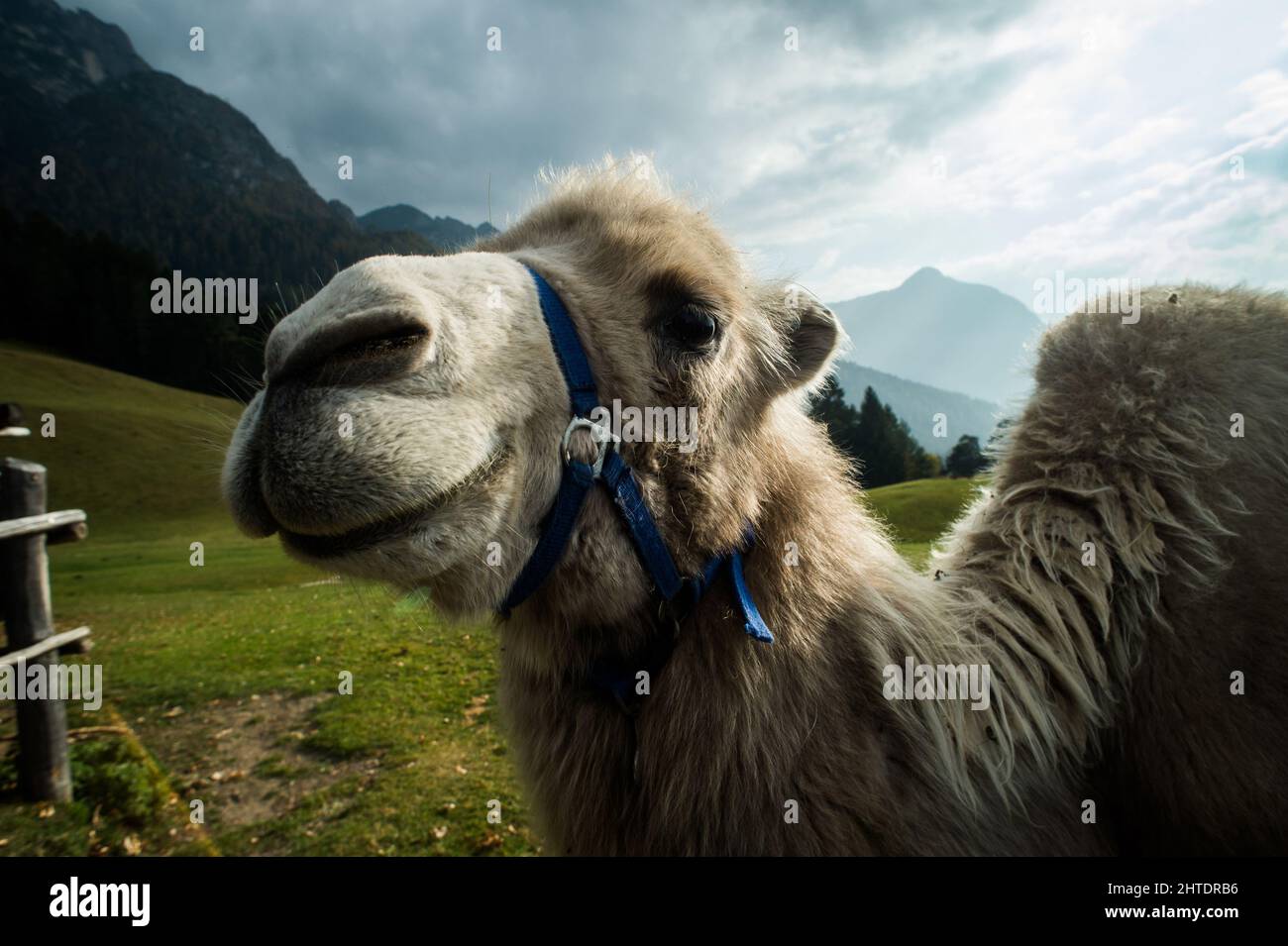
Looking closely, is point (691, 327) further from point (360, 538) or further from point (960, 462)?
point (960, 462)

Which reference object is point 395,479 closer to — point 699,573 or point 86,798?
point 699,573

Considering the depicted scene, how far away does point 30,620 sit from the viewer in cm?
516

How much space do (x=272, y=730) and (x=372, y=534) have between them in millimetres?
7690

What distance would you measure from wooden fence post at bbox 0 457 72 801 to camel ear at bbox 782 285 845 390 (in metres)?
5.75

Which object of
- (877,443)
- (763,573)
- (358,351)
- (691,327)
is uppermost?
(877,443)

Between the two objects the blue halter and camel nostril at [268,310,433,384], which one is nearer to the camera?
camel nostril at [268,310,433,384]

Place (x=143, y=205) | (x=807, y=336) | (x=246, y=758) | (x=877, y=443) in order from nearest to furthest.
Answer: (x=807, y=336) → (x=246, y=758) → (x=877, y=443) → (x=143, y=205)

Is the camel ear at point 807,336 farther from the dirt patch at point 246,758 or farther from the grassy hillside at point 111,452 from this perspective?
the grassy hillside at point 111,452

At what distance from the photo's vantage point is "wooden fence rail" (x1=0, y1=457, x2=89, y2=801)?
5078mm

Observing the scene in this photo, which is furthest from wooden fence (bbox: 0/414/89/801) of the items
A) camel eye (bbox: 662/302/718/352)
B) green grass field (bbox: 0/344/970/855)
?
camel eye (bbox: 662/302/718/352)

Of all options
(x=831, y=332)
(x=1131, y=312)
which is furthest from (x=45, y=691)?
(x=1131, y=312)

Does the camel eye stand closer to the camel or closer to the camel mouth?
the camel

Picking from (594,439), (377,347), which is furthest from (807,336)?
(377,347)
